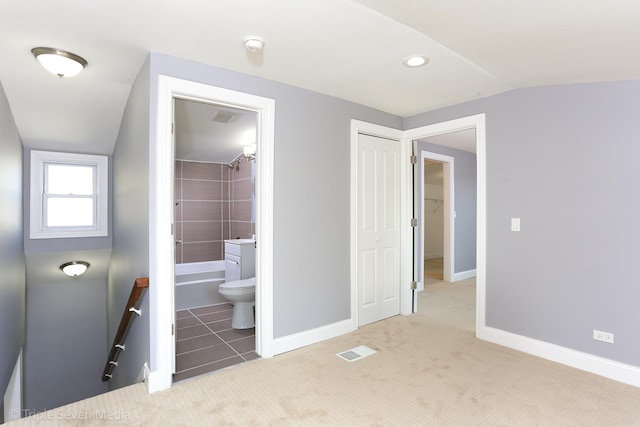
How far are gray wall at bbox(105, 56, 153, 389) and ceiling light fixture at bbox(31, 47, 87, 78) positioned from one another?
405 millimetres

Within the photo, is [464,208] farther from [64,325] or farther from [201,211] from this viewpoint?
[64,325]

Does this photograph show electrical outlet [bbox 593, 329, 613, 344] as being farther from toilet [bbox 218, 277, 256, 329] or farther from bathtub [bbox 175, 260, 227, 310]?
bathtub [bbox 175, 260, 227, 310]

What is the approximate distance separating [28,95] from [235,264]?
8.80ft

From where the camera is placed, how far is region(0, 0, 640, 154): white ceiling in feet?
5.78

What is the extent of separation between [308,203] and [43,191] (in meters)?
3.72

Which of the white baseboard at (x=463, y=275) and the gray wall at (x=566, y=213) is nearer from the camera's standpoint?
the gray wall at (x=566, y=213)

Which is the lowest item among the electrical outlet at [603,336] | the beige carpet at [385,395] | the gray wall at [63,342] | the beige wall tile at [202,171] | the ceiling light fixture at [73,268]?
the gray wall at [63,342]

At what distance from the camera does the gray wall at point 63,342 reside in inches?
194

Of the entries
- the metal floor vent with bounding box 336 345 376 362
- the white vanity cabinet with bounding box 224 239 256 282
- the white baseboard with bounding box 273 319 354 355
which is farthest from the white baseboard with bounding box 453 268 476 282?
the white vanity cabinet with bounding box 224 239 256 282

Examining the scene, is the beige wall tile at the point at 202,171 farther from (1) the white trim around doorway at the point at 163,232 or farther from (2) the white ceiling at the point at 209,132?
(1) the white trim around doorway at the point at 163,232

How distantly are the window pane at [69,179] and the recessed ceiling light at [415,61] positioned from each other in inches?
173

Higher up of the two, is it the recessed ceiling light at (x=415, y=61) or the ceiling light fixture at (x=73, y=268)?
the recessed ceiling light at (x=415, y=61)

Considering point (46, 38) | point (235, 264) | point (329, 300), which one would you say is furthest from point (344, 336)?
point (46, 38)

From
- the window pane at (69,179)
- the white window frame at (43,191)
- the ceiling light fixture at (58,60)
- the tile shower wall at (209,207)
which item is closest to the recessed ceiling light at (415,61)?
the ceiling light fixture at (58,60)
